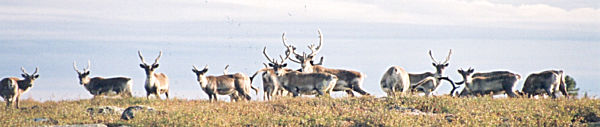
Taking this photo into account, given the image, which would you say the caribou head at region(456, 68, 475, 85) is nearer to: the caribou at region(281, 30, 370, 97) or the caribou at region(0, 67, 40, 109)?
the caribou at region(281, 30, 370, 97)

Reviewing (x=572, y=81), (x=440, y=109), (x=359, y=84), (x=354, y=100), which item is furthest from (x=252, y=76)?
(x=572, y=81)

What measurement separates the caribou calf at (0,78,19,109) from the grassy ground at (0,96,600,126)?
745 cm

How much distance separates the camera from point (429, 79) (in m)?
25.2

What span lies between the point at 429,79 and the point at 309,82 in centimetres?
429

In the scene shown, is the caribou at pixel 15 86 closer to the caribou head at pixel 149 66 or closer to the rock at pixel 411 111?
the caribou head at pixel 149 66

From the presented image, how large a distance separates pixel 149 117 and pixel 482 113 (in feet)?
22.2

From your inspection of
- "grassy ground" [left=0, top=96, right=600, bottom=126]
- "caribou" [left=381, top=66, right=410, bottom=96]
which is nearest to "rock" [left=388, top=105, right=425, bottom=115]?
"grassy ground" [left=0, top=96, right=600, bottom=126]

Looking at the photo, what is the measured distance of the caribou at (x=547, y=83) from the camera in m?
23.0

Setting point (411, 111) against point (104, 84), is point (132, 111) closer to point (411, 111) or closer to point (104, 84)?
point (411, 111)

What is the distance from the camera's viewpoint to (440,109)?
1689 centimetres

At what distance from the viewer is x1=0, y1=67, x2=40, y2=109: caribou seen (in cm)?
2609

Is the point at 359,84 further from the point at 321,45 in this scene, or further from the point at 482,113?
the point at 482,113

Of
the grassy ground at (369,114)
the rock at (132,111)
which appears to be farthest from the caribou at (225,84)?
the rock at (132,111)

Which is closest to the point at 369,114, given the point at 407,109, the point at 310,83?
the point at 407,109
